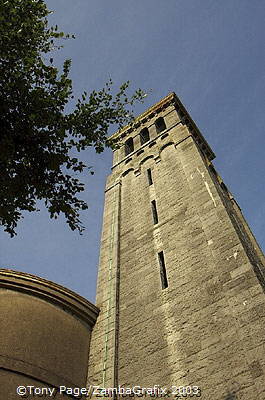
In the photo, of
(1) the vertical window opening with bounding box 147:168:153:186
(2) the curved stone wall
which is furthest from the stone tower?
(2) the curved stone wall

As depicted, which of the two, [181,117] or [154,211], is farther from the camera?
[181,117]

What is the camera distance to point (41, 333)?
10148mm

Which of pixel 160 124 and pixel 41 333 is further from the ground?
pixel 160 124

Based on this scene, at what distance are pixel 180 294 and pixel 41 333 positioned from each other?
387cm

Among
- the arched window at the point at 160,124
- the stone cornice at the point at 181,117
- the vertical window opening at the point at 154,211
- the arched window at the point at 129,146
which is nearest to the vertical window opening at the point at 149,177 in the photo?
the vertical window opening at the point at 154,211

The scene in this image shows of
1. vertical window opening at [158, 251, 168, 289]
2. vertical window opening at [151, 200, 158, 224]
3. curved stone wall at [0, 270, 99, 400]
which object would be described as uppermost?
vertical window opening at [151, 200, 158, 224]

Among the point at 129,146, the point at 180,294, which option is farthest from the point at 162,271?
the point at 129,146

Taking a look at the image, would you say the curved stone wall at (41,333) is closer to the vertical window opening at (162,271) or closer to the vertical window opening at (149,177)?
the vertical window opening at (162,271)

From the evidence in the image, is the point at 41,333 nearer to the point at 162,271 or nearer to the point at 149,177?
the point at 162,271

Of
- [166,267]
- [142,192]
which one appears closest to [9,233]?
[166,267]

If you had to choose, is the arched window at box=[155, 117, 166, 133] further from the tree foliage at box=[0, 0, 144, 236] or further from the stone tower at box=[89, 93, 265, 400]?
the tree foliage at box=[0, 0, 144, 236]

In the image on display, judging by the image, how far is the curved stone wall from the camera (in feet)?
29.6

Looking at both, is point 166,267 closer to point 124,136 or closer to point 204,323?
point 204,323

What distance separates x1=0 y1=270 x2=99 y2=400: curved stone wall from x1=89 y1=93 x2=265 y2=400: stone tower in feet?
1.77
